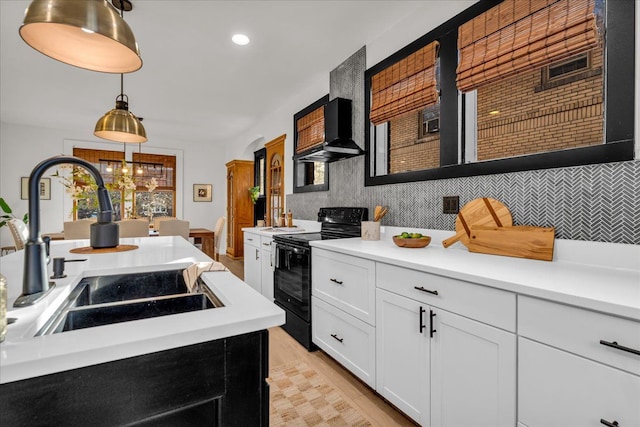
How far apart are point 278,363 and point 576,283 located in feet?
6.34

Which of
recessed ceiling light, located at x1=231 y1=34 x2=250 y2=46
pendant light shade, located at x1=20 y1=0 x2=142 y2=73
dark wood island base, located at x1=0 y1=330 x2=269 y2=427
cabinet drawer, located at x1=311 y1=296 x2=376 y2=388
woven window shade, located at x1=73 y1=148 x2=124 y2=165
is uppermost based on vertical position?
recessed ceiling light, located at x1=231 y1=34 x2=250 y2=46

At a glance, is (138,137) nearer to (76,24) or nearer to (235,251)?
(76,24)

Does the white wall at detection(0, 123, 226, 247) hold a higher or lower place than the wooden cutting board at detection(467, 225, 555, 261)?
higher

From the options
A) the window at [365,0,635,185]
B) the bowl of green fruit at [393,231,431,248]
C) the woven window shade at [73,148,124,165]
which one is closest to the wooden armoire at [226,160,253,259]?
the woven window shade at [73,148,124,165]

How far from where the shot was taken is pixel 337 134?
3049 mm

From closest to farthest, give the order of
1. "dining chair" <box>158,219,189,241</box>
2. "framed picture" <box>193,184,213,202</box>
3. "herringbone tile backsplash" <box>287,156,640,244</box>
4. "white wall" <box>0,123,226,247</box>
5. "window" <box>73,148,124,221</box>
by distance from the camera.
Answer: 1. "herringbone tile backsplash" <box>287,156,640,244</box>
2. "dining chair" <box>158,219,189,241</box>
3. "white wall" <box>0,123,226,247</box>
4. "window" <box>73,148,124,221</box>
5. "framed picture" <box>193,184,213,202</box>

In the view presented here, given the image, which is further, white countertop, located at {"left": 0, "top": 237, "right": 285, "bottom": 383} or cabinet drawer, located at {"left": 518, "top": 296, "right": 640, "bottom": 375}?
cabinet drawer, located at {"left": 518, "top": 296, "right": 640, "bottom": 375}

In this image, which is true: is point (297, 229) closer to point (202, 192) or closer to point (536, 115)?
point (536, 115)

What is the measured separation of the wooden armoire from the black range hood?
378 centimetres

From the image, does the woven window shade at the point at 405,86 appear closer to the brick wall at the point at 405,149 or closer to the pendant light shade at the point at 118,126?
the brick wall at the point at 405,149

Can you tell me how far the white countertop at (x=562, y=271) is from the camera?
3.12 ft

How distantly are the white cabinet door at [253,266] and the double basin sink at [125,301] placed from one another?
2.34m

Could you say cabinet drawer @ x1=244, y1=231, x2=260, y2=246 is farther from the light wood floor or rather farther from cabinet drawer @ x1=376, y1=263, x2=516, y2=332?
cabinet drawer @ x1=376, y1=263, x2=516, y2=332

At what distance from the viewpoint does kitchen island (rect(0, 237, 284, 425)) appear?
1.65 feet
